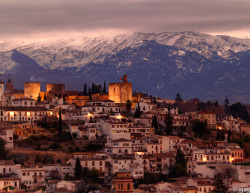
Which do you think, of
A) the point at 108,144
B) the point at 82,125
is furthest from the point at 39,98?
the point at 108,144

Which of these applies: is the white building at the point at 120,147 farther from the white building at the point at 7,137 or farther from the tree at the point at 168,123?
the tree at the point at 168,123

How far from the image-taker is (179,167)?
8062 centimetres

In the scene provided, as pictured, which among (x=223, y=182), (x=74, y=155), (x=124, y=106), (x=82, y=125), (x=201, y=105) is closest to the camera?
(x=223, y=182)

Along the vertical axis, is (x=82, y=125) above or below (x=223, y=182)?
above

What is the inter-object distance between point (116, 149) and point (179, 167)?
797 cm

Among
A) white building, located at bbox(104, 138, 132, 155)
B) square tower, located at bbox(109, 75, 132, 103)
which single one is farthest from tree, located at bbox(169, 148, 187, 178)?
square tower, located at bbox(109, 75, 132, 103)

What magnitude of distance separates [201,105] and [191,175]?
70.0m

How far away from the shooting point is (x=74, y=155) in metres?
82.7

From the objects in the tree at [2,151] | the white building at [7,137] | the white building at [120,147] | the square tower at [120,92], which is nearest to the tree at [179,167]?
the white building at [120,147]

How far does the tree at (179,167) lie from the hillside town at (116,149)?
10 cm

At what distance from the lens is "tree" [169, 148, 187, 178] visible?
264ft

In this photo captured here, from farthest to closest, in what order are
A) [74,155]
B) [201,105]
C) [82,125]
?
[201,105] < [82,125] < [74,155]

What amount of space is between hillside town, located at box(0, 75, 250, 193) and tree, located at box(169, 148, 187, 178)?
102 millimetres

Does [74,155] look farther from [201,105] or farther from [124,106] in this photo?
[201,105]
